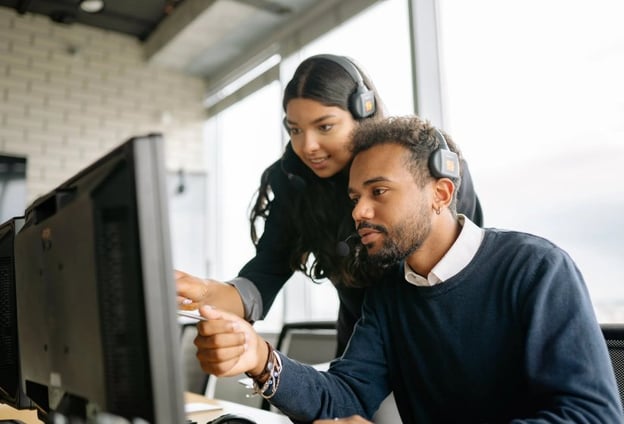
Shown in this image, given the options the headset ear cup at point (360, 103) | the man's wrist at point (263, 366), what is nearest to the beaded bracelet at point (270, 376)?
the man's wrist at point (263, 366)

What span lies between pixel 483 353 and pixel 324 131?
24.8 inches

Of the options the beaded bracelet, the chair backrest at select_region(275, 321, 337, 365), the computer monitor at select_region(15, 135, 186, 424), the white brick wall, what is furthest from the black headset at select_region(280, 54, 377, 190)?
the white brick wall

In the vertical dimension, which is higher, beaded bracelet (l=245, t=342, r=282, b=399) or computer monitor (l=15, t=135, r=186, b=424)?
computer monitor (l=15, t=135, r=186, b=424)

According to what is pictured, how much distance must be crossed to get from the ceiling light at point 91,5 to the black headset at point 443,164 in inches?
138

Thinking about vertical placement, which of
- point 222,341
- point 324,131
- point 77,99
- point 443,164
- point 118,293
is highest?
point 77,99

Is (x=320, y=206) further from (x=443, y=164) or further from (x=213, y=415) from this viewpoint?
(x=213, y=415)

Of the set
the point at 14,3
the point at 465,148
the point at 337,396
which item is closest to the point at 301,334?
the point at 337,396

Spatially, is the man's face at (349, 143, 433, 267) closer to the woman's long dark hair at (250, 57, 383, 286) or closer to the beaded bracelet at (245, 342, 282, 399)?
the woman's long dark hair at (250, 57, 383, 286)

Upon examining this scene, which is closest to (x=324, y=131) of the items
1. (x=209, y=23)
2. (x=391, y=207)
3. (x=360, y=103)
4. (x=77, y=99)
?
(x=360, y=103)

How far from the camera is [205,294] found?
131 centimetres

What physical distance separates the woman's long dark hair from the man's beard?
166 mm

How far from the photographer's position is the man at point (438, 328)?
85cm

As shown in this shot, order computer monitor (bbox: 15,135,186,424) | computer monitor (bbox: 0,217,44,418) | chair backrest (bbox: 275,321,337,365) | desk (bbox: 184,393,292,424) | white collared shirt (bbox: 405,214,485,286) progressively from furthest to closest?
chair backrest (bbox: 275,321,337,365) < desk (bbox: 184,393,292,424) < computer monitor (bbox: 0,217,44,418) < white collared shirt (bbox: 405,214,485,286) < computer monitor (bbox: 15,135,186,424)

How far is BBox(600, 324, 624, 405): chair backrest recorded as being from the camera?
3.32 feet
